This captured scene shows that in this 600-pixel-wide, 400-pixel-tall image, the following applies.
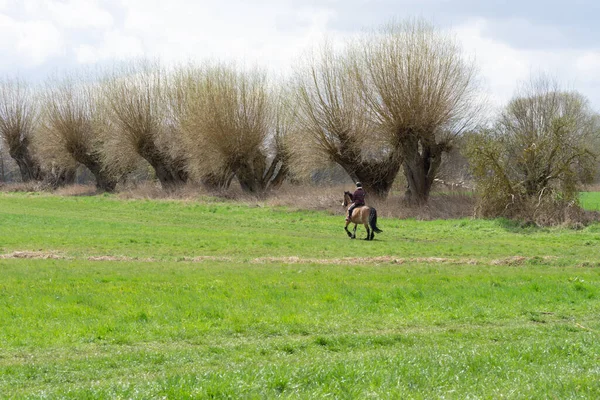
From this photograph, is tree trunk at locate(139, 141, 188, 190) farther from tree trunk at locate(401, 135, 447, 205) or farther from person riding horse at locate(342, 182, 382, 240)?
person riding horse at locate(342, 182, 382, 240)

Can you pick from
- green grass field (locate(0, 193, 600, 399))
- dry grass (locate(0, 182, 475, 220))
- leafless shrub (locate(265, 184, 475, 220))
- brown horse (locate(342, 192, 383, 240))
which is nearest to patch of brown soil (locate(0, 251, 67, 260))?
green grass field (locate(0, 193, 600, 399))

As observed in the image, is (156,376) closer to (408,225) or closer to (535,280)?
(535,280)

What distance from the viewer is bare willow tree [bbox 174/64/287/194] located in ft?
178

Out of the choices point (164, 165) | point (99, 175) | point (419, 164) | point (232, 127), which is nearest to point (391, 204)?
point (419, 164)

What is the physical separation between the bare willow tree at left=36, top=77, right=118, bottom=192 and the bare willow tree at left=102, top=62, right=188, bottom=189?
744 centimetres

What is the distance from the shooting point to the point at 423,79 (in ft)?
131

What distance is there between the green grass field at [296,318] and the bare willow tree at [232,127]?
29.1 m

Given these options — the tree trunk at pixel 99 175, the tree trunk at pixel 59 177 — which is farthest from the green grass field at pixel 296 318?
the tree trunk at pixel 59 177

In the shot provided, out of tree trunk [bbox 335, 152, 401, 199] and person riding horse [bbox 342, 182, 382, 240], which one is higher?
tree trunk [bbox 335, 152, 401, 199]

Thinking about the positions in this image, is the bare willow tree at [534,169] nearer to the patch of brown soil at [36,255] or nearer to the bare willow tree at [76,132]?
the patch of brown soil at [36,255]

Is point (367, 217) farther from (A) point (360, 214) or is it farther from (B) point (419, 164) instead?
(B) point (419, 164)

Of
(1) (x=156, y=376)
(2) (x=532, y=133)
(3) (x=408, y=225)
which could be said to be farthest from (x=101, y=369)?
(2) (x=532, y=133)

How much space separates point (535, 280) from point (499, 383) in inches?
393

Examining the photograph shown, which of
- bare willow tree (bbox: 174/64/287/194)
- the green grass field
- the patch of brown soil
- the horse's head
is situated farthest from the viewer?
bare willow tree (bbox: 174/64/287/194)
